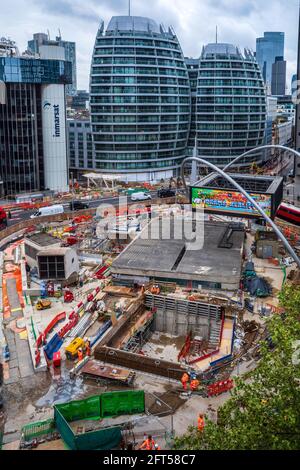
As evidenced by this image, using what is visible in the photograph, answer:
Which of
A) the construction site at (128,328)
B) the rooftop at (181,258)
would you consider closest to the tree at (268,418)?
the construction site at (128,328)

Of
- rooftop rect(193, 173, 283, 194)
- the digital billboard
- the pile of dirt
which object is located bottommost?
the pile of dirt

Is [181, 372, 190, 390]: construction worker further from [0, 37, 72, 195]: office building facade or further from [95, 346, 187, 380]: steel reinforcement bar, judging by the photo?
[0, 37, 72, 195]: office building facade

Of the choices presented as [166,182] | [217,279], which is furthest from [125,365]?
[166,182]

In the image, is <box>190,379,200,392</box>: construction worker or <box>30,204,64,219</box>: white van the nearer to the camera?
<box>190,379,200,392</box>: construction worker

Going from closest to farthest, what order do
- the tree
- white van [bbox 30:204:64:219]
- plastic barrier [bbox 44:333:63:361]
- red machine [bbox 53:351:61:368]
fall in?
the tree < red machine [bbox 53:351:61:368] < plastic barrier [bbox 44:333:63:361] < white van [bbox 30:204:64:219]

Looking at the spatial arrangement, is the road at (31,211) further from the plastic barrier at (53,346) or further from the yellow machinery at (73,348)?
the yellow machinery at (73,348)

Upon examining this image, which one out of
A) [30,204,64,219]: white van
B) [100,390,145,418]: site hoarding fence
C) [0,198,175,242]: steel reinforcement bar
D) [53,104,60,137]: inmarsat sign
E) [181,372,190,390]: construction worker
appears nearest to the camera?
[100,390,145,418]: site hoarding fence

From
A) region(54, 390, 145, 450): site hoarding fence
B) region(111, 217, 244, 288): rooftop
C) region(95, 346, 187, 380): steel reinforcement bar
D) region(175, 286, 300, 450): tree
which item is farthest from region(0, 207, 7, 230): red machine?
region(175, 286, 300, 450): tree

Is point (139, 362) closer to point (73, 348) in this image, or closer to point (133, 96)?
point (73, 348)

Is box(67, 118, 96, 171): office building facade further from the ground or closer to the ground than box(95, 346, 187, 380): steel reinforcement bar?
further from the ground
